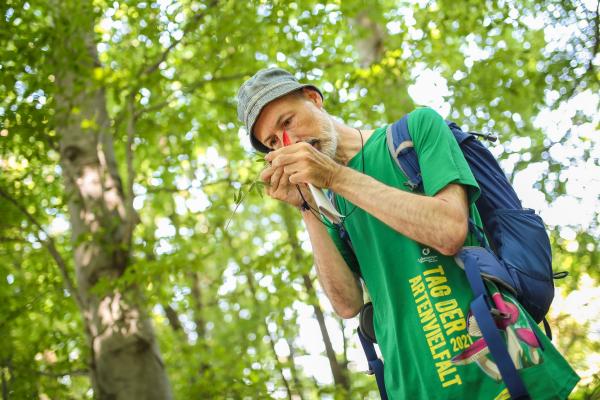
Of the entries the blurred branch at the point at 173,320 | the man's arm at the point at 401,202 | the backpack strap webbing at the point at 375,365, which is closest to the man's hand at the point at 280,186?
the man's arm at the point at 401,202

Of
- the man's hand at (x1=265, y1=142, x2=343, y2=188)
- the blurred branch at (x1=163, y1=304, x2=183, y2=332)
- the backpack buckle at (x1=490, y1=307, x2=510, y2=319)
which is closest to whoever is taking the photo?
the backpack buckle at (x1=490, y1=307, x2=510, y2=319)

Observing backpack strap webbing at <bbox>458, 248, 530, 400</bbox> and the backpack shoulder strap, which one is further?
the backpack shoulder strap

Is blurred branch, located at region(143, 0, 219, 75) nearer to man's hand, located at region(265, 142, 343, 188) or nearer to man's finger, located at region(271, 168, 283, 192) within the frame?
man's finger, located at region(271, 168, 283, 192)

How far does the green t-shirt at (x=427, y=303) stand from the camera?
1.65 meters

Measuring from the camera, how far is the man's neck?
7.45 feet

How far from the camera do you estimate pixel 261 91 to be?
231 cm

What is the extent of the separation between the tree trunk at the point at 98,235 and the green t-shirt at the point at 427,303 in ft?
8.96

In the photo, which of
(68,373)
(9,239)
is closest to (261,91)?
(68,373)

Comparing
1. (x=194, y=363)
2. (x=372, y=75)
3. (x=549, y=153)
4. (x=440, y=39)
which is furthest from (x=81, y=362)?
(x=440, y=39)

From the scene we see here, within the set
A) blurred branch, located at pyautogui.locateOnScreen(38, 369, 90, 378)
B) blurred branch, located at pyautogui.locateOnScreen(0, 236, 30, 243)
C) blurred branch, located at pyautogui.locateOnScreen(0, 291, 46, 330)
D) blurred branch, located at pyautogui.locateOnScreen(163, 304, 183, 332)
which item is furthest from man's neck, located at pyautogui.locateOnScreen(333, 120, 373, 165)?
blurred branch, located at pyautogui.locateOnScreen(163, 304, 183, 332)

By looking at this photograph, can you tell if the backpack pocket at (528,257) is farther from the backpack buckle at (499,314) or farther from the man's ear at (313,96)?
the man's ear at (313,96)

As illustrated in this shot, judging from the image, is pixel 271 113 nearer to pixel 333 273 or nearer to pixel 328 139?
pixel 328 139

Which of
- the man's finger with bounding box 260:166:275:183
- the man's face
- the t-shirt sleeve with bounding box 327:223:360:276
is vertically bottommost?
the t-shirt sleeve with bounding box 327:223:360:276

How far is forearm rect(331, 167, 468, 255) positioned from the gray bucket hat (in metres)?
0.62
